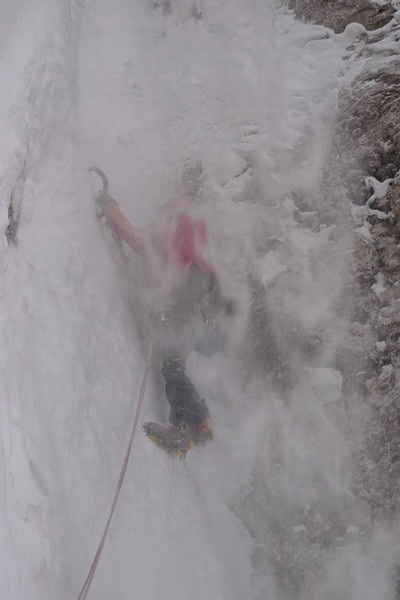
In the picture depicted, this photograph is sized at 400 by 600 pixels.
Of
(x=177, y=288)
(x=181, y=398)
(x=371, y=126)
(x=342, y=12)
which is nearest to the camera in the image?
(x=181, y=398)

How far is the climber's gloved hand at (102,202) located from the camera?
536 centimetres

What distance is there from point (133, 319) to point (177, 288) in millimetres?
641

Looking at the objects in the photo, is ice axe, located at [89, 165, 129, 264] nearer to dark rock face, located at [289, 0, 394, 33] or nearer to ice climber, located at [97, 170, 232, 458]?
ice climber, located at [97, 170, 232, 458]

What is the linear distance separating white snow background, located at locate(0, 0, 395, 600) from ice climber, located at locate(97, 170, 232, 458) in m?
0.27

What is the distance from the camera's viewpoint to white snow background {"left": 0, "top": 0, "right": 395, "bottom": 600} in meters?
3.49

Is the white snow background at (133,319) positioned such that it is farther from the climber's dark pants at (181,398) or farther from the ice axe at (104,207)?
the climber's dark pants at (181,398)

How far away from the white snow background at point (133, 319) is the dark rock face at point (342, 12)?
0.59 ft

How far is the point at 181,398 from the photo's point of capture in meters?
4.79

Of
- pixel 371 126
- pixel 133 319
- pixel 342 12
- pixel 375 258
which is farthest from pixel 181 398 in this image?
pixel 342 12

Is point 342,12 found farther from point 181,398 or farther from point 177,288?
point 181,398

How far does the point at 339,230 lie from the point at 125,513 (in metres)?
3.30

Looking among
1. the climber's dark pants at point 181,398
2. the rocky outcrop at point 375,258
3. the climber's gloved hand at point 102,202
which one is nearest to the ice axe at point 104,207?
the climber's gloved hand at point 102,202

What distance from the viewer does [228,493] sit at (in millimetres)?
5039

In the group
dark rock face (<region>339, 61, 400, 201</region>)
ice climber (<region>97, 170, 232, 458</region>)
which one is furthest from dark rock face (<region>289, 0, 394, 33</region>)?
ice climber (<region>97, 170, 232, 458</region>)
